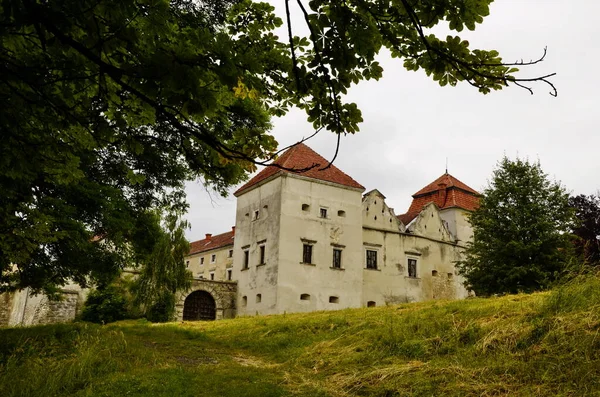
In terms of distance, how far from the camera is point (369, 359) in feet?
27.6

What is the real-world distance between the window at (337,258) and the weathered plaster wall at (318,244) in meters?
0.18

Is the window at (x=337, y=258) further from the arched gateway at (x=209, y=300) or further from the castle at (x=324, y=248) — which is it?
the arched gateway at (x=209, y=300)

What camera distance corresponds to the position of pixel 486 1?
10.2 ft

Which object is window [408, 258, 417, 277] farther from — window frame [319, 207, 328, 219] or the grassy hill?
the grassy hill

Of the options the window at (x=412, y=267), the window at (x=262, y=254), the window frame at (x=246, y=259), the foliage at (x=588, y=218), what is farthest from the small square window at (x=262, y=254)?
the foliage at (x=588, y=218)

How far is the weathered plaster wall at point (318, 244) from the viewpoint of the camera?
91.9 feet

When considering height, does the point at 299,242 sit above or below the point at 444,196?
below

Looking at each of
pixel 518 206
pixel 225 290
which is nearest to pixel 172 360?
pixel 518 206

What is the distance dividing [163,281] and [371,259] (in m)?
12.9

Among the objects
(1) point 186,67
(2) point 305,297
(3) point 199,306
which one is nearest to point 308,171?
(2) point 305,297

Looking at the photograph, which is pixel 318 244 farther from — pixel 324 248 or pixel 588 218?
pixel 588 218

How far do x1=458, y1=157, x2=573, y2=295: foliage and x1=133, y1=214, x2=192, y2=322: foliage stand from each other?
15.0 metres

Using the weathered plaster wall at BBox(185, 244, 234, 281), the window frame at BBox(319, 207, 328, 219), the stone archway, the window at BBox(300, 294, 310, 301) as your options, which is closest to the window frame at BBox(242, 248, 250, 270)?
the stone archway

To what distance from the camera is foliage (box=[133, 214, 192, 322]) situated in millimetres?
26547
